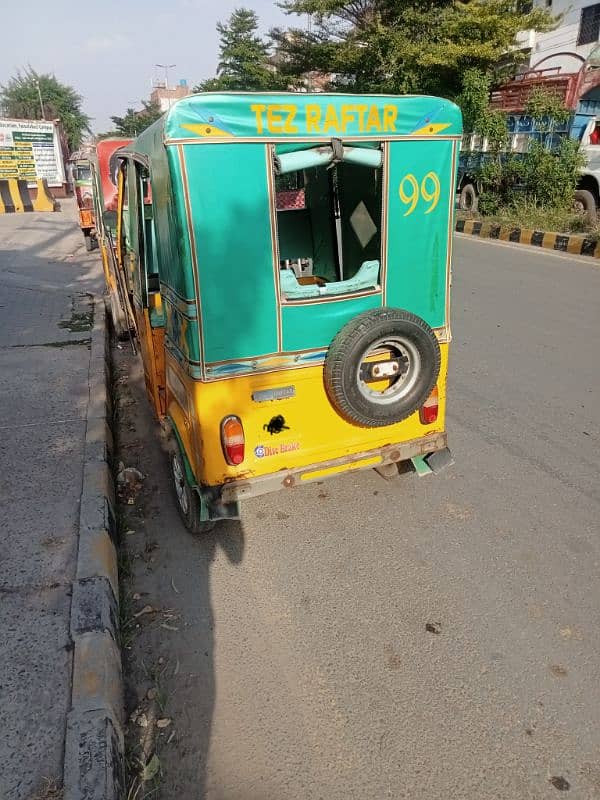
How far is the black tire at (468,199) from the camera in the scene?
1617 cm

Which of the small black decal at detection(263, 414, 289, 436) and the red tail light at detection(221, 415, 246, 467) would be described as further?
the small black decal at detection(263, 414, 289, 436)

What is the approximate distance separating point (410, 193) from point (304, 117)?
27.6 inches

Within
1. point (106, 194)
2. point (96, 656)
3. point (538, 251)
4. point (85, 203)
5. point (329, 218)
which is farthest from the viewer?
point (85, 203)

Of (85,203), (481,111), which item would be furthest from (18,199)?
(481,111)

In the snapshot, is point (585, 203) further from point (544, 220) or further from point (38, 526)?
point (38, 526)

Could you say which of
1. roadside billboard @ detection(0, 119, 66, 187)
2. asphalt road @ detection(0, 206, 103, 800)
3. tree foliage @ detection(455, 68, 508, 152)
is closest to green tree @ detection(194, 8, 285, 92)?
roadside billboard @ detection(0, 119, 66, 187)

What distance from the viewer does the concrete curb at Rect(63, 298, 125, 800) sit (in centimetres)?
195

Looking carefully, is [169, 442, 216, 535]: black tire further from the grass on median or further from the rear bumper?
the grass on median

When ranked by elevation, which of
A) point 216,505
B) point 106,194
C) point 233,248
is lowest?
point 216,505

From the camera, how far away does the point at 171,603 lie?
2.97 m

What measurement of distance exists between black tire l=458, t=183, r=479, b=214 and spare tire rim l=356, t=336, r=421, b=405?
47.4 feet

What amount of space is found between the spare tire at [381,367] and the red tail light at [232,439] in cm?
55

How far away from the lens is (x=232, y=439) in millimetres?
2996

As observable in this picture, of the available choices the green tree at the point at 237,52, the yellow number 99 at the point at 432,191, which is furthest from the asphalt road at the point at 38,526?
the green tree at the point at 237,52
